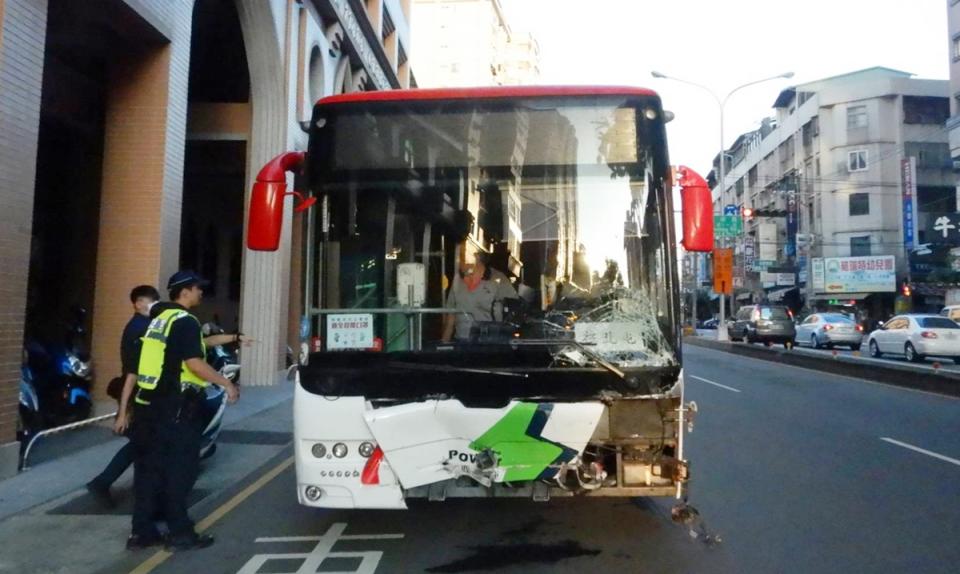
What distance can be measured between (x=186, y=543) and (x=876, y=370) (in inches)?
660

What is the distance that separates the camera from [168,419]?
5.57 m

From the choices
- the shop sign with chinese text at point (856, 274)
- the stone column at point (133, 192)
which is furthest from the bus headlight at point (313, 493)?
the shop sign with chinese text at point (856, 274)

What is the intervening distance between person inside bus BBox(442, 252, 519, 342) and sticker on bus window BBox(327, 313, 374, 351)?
0.51 metres

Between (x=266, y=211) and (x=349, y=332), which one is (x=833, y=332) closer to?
(x=349, y=332)

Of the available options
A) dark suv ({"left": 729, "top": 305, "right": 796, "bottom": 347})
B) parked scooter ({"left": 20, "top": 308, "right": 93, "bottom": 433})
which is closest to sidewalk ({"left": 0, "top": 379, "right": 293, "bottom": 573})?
parked scooter ({"left": 20, "top": 308, "right": 93, "bottom": 433})

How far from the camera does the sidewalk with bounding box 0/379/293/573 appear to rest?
18.4ft

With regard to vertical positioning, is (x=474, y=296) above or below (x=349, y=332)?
above

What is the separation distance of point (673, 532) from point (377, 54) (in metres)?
22.1

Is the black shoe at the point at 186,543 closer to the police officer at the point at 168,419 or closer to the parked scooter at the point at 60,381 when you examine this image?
the police officer at the point at 168,419

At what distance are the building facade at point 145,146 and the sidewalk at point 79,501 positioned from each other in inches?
24.3

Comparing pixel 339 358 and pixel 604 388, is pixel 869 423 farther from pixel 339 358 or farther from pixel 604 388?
pixel 339 358

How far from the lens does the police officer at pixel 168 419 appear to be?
18.2 ft

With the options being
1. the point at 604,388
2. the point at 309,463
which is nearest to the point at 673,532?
the point at 604,388

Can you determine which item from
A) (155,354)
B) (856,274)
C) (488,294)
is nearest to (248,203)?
(155,354)
